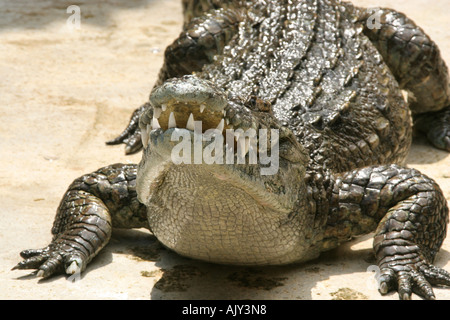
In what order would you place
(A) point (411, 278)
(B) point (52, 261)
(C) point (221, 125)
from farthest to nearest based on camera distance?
1. (B) point (52, 261)
2. (A) point (411, 278)
3. (C) point (221, 125)

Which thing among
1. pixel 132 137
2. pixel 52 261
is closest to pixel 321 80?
pixel 132 137

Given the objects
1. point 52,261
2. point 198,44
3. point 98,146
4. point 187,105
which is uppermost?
point 187,105

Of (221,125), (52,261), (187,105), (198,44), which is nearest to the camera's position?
(187,105)

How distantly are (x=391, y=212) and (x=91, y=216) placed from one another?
73.3 inches

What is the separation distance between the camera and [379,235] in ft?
14.2

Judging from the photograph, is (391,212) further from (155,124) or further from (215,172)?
(155,124)

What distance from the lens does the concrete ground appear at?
A: 4.07m

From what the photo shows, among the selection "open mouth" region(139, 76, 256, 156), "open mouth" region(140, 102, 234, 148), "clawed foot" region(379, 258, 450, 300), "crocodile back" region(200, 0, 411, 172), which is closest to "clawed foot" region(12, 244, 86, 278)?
"open mouth" region(139, 76, 256, 156)

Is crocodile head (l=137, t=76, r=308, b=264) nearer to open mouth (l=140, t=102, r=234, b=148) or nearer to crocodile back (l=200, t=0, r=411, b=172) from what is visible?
open mouth (l=140, t=102, r=234, b=148)

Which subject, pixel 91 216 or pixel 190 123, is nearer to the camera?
pixel 190 123

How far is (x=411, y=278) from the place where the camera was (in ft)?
13.1

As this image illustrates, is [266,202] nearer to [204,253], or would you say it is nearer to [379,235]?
[204,253]

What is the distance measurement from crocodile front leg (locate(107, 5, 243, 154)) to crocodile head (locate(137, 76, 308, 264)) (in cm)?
242

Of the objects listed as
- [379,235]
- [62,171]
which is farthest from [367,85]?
[62,171]
